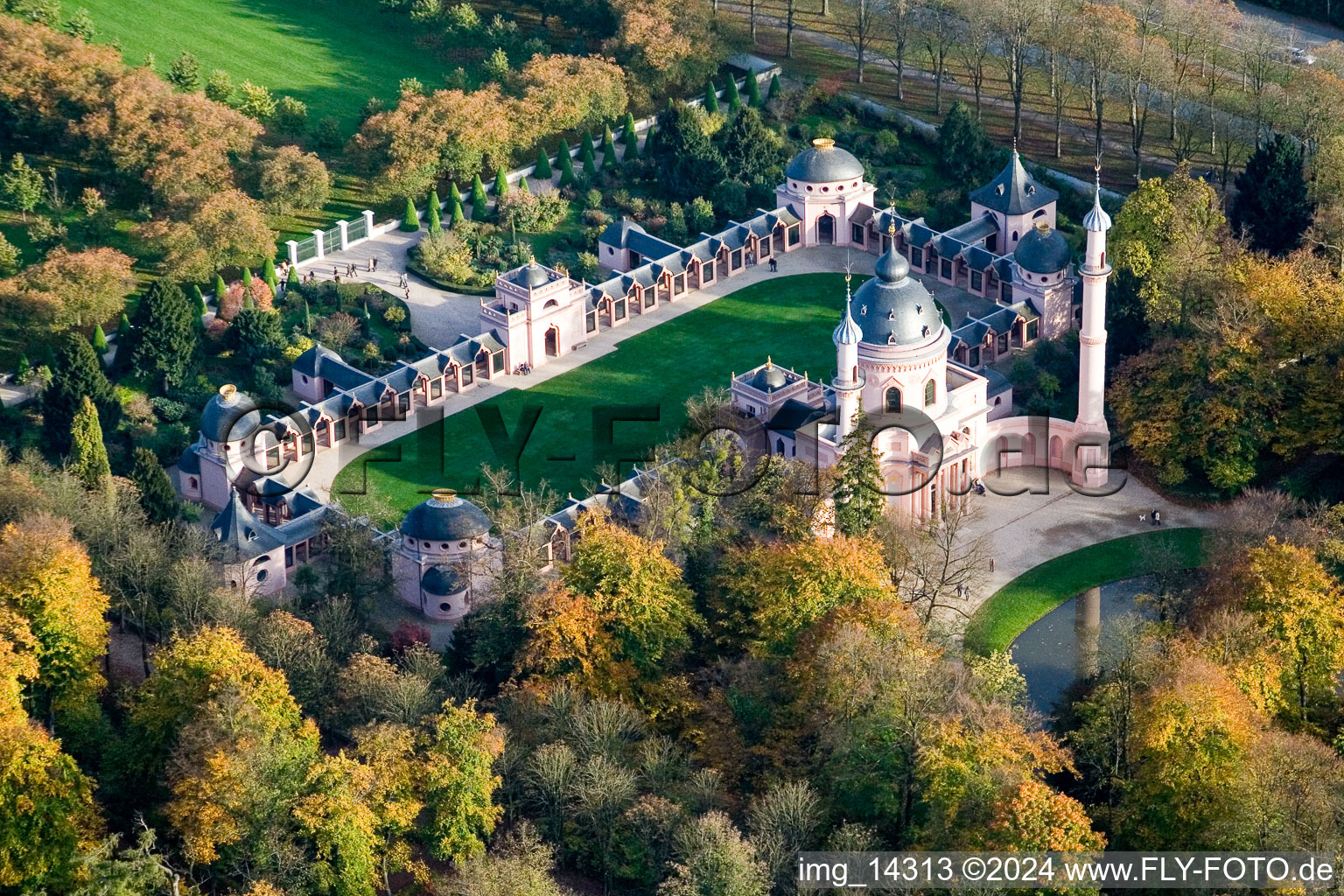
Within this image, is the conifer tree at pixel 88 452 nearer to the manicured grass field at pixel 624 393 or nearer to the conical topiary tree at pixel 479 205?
the manicured grass field at pixel 624 393

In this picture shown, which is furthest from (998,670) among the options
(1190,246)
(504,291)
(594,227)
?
(594,227)

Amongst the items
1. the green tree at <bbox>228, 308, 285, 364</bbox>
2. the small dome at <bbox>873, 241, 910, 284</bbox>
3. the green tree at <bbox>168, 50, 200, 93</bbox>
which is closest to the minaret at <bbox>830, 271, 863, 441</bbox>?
the small dome at <bbox>873, 241, 910, 284</bbox>

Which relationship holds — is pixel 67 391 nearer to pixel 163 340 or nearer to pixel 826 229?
pixel 163 340

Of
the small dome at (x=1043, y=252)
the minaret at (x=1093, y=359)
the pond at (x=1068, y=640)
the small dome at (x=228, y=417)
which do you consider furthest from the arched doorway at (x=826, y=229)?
the small dome at (x=228, y=417)

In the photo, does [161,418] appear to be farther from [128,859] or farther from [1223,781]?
[1223,781]

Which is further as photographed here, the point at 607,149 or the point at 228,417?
the point at 607,149

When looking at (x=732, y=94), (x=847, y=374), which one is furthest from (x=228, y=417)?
(x=732, y=94)
